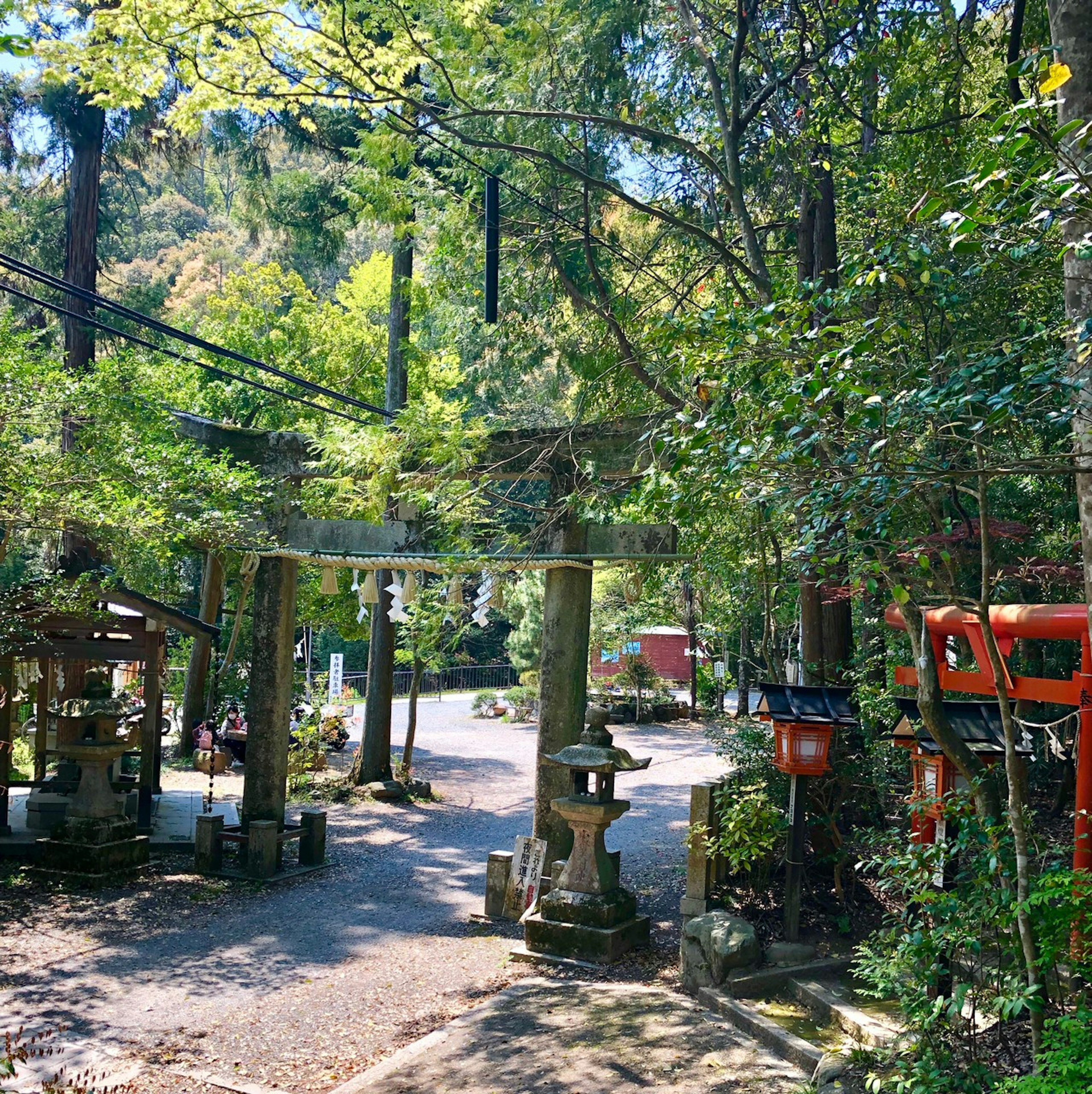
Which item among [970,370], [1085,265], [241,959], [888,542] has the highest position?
[1085,265]

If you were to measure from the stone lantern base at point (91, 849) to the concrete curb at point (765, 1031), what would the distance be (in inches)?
249

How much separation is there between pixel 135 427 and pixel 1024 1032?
9062mm

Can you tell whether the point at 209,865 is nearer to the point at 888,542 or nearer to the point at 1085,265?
the point at 888,542

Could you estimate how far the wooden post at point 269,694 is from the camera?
10812mm

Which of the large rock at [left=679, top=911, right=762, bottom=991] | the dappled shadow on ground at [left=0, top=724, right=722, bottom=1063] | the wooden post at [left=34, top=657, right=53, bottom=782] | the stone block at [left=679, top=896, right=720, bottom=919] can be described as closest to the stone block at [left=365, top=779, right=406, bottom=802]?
the dappled shadow on ground at [left=0, top=724, right=722, bottom=1063]

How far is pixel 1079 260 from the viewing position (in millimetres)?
3908

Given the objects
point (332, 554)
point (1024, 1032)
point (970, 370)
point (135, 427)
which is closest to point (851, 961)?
point (1024, 1032)

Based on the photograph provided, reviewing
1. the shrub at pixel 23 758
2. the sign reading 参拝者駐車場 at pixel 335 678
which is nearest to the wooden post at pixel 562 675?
the shrub at pixel 23 758

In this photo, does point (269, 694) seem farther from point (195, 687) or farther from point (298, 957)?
point (195, 687)

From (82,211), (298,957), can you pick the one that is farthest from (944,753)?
(82,211)

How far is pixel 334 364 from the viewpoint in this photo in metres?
18.0

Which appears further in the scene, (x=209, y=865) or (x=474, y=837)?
(x=474, y=837)

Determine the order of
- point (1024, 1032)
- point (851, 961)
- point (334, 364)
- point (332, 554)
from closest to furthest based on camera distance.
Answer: point (1024, 1032) < point (851, 961) < point (332, 554) < point (334, 364)

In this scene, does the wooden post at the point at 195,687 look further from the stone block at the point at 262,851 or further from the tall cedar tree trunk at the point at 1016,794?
the tall cedar tree trunk at the point at 1016,794
